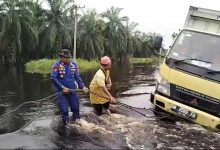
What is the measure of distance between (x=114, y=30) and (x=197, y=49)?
48.1 metres

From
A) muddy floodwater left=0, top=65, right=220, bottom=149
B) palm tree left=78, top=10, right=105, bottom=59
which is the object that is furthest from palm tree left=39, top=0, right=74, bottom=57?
muddy floodwater left=0, top=65, right=220, bottom=149

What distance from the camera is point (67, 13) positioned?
43.7m

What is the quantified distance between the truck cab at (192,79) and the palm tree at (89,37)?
4037 cm

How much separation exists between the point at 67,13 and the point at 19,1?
5.79 meters

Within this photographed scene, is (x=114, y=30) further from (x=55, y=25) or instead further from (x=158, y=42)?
(x=158, y=42)

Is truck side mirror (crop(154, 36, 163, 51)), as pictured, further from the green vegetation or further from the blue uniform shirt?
the green vegetation

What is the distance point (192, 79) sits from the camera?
8797 millimetres

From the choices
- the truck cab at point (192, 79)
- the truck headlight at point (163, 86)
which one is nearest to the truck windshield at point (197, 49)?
the truck cab at point (192, 79)

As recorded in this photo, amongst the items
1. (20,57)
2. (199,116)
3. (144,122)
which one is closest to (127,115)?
(144,122)

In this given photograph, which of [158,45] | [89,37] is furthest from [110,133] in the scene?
[89,37]

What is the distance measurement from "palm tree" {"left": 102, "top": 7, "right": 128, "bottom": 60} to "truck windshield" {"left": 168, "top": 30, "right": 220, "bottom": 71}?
4656 cm

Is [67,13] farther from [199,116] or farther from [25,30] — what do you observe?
[199,116]

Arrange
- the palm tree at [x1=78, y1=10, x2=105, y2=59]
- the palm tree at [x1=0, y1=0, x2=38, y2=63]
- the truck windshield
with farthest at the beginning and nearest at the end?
the palm tree at [x1=78, y1=10, x2=105, y2=59] < the palm tree at [x1=0, y1=0, x2=38, y2=63] < the truck windshield

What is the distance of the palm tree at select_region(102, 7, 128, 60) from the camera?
5591 centimetres
